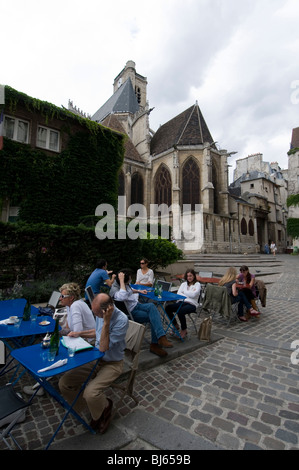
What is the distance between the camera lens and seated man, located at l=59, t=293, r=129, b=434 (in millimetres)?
1952

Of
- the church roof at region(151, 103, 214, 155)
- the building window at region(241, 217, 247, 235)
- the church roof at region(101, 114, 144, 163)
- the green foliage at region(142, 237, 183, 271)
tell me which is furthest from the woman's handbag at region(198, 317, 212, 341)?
the building window at region(241, 217, 247, 235)

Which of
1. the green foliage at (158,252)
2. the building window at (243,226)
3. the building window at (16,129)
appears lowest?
the green foliage at (158,252)

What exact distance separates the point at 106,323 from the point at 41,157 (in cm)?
1040

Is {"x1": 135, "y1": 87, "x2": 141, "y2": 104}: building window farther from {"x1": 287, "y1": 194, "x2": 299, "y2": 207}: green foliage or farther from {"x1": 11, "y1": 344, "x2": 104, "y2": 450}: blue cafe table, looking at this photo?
{"x1": 11, "y1": 344, "x2": 104, "y2": 450}: blue cafe table

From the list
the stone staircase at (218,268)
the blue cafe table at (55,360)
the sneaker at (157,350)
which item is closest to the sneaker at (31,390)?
the blue cafe table at (55,360)

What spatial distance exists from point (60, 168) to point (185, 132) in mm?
19442

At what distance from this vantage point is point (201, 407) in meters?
2.36

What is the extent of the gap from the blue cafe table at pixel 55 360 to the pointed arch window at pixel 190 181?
22.6 metres

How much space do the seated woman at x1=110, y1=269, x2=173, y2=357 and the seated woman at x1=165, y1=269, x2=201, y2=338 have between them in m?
0.64

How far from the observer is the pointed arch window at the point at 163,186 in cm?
2472

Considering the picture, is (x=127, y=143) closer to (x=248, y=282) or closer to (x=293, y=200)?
(x=293, y=200)

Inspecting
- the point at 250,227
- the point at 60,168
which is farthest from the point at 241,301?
the point at 250,227
